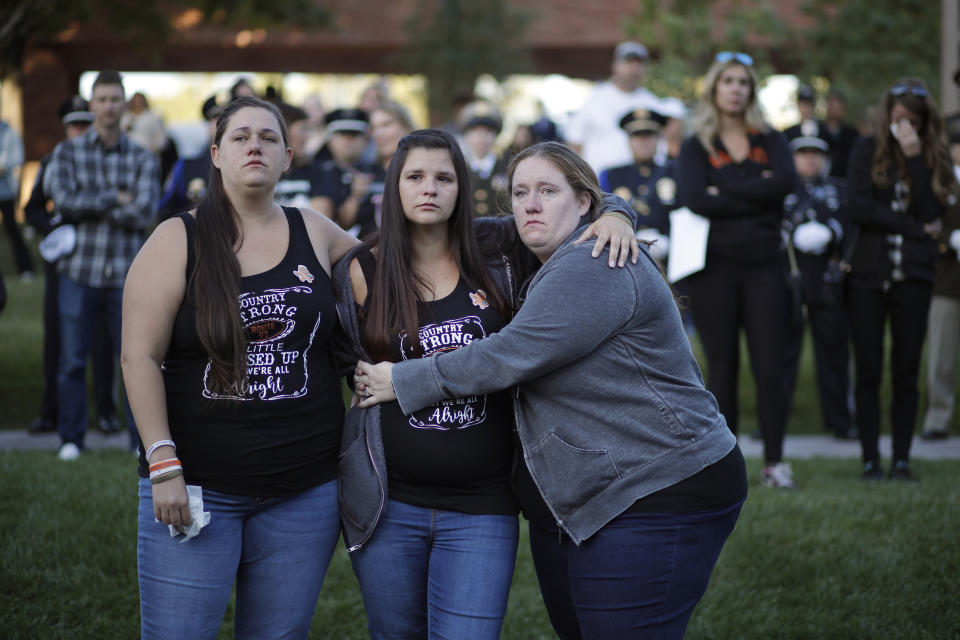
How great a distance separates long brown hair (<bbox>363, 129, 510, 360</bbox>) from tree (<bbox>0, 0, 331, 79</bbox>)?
14.5 metres

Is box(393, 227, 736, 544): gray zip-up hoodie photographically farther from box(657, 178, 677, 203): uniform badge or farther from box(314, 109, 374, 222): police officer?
box(657, 178, 677, 203): uniform badge

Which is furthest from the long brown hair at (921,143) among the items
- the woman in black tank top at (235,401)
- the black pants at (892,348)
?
the woman in black tank top at (235,401)

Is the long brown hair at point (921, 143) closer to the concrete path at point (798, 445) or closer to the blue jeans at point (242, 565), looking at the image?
the concrete path at point (798, 445)

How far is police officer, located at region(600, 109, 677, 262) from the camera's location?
7.86 m

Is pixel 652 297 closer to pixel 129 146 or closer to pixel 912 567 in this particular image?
pixel 912 567

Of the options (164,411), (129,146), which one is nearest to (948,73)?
(129,146)

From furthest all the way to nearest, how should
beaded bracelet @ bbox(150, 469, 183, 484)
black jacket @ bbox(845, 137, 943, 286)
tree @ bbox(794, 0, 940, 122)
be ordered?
tree @ bbox(794, 0, 940, 122) < black jacket @ bbox(845, 137, 943, 286) < beaded bracelet @ bbox(150, 469, 183, 484)

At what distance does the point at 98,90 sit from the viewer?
266 inches

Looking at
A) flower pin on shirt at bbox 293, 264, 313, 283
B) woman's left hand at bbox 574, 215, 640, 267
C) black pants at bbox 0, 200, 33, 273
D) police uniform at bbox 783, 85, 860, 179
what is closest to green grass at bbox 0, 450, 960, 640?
flower pin on shirt at bbox 293, 264, 313, 283

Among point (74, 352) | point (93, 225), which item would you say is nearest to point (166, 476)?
point (74, 352)

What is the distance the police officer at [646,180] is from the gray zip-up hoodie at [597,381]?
485 centimetres

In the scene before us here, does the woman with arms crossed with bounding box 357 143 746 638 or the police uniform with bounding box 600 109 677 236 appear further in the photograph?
the police uniform with bounding box 600 109 677 236

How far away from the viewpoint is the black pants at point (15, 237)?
14.4m

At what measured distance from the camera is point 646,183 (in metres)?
8.03
